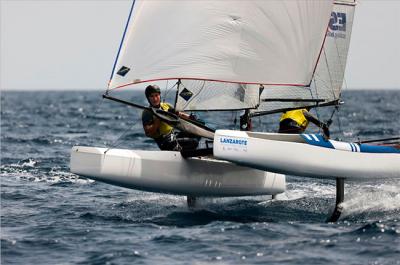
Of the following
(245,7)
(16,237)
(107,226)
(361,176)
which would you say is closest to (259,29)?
(245,7)

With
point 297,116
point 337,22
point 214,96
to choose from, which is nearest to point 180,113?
point 214,96

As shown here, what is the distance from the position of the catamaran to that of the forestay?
0.21 metres

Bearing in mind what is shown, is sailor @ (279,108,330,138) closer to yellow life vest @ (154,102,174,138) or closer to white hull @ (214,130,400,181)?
white hull @ (214,130,400,181)

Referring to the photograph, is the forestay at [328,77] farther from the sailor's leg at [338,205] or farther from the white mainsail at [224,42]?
the sailor's leg at [338,205]

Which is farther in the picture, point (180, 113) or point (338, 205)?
point (180, 113)

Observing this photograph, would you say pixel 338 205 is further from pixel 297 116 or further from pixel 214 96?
pixel 214 96

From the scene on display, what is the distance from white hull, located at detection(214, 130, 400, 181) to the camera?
9734mm

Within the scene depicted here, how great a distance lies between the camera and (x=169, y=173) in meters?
10.6

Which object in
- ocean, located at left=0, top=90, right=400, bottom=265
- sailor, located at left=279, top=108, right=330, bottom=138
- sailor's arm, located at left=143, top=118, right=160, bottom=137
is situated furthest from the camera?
sailor, located at left=279, top=108, right=330, bottom=138

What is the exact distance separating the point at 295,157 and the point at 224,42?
1593 millimetres

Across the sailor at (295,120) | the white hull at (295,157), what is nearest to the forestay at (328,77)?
the sailor at (295,120)

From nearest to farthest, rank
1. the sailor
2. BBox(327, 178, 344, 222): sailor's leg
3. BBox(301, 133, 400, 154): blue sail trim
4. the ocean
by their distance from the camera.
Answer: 1. the ocean
2. BBox(327, 178, 344, 222): sailor's leg
3. BBox(301, 133, 400, 154): blue sail trim
4. the sailor

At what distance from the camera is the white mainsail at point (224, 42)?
983 centimetres

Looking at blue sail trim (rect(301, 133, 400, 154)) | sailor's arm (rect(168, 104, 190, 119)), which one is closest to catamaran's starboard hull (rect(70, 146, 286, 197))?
sailor's arm (rect(168, 104, 190, 119))
